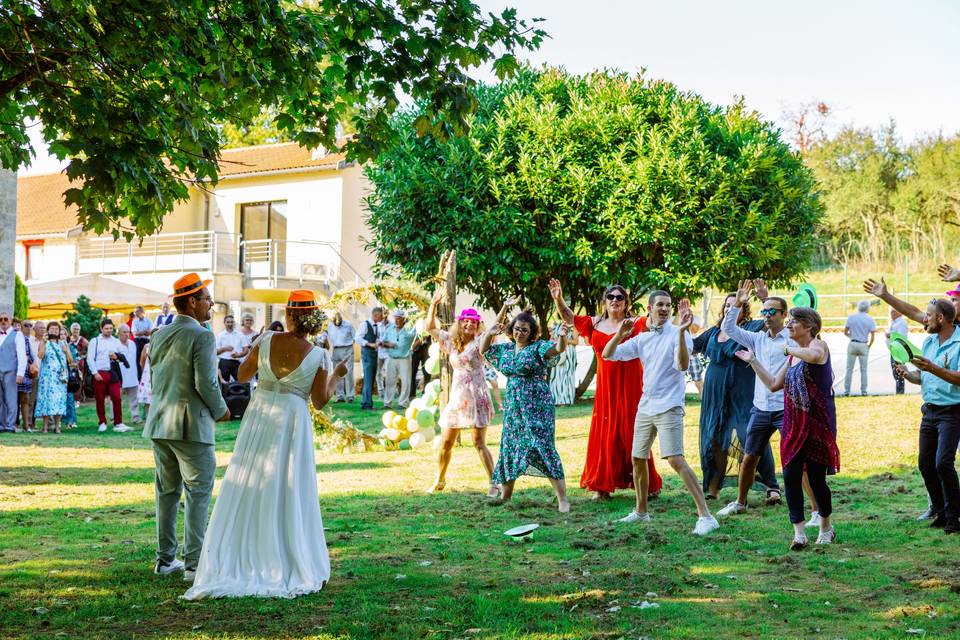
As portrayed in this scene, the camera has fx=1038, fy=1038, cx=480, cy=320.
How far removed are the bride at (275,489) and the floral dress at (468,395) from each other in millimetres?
4508

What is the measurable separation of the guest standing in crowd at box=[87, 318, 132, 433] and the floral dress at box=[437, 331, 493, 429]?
32.4 feet

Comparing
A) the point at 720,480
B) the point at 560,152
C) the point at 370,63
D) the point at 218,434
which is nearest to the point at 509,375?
the point at 720,480

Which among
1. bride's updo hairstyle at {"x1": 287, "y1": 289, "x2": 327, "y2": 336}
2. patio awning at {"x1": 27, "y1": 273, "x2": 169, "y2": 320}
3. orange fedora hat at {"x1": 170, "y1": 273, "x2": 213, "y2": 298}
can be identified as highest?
patio awning at {"x1": 27, "y1": 273, "x2": 169, "y2": 320}

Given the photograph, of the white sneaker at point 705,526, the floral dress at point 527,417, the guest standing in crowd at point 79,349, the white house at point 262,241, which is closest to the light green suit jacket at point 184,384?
the floral dress at point 527,417

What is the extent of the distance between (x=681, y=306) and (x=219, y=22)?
425cm

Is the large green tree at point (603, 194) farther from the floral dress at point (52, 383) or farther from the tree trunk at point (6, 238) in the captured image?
the tree trunk at point (6, 238)

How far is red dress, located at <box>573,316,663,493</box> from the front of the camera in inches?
407

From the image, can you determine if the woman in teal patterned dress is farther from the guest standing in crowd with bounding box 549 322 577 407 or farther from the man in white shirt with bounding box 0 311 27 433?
the guest standing in crowd with bounding box 549 322 577 407

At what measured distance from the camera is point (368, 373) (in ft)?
73.6

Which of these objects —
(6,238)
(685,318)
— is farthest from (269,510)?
(6,238)

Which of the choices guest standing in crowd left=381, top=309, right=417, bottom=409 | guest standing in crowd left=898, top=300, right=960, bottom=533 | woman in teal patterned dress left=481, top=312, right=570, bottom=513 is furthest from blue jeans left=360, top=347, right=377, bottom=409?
guest standing in crowd left=898, top=300, right=960, bottom=533

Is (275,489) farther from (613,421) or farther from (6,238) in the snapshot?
(6,238)

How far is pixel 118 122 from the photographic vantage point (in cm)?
652

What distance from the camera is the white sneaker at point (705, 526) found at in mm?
8656
